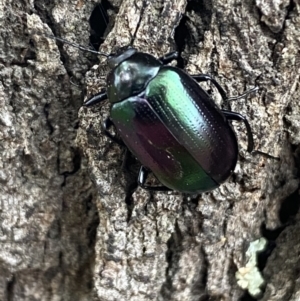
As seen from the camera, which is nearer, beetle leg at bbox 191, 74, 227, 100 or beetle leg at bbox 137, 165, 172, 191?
beetle leg at bbox 191, 74, 227, 100

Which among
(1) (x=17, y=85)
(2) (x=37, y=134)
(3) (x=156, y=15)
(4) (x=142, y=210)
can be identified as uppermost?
(3) (x=156, y=15)

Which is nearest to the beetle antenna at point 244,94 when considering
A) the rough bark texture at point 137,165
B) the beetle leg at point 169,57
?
the rough bark texture at point 137,165

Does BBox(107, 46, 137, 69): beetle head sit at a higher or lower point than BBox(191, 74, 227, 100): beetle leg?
higher

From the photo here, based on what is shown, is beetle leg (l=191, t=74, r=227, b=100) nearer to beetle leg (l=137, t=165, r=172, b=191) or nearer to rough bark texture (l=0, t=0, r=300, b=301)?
rough bark texture (l=0, t=0, r=300, b=301)

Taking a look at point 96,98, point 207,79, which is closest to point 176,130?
point 207,79

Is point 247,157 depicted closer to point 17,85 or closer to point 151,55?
point 151,55

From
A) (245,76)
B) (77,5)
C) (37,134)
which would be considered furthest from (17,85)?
(245,76)

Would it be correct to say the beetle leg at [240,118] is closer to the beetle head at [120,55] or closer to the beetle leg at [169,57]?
the beetle leg at [169,57]

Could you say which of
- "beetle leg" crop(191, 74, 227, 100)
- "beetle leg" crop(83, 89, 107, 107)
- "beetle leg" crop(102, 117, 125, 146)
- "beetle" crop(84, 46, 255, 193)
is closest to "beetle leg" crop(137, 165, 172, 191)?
"beetle" crop(84, 46, 255, 193)
